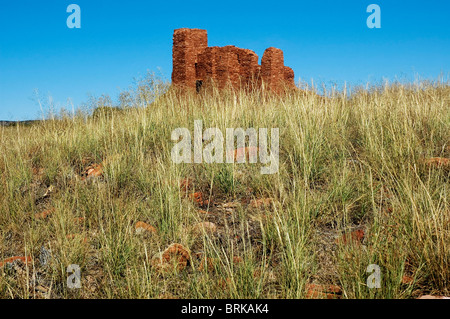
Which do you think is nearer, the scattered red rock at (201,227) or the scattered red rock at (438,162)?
the scattered red rock at (201,227)

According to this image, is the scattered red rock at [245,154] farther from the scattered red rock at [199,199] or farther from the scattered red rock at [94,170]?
the scattered red rock at [94,170]

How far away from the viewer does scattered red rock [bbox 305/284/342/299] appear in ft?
6.53

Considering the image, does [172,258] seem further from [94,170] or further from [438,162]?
[438,162]

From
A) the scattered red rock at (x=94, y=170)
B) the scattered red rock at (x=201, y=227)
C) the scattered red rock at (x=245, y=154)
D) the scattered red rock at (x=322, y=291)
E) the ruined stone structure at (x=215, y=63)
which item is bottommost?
the scattered red rock at (x=322, y=291)

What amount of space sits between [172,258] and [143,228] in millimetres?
545

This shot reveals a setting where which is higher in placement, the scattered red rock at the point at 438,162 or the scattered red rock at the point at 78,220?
the scattered red rock at the point at 438,162

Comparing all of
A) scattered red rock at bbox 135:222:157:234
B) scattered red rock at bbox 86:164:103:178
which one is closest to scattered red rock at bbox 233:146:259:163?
scattered red rock at bbox 135:222:157:234

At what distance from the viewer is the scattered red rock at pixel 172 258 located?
236 centimetres

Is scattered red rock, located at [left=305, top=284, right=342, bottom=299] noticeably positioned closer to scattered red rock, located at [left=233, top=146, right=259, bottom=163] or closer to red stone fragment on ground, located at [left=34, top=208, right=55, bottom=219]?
scattered red rock, located at [left=233, top=146, right=259, bottom=163]
